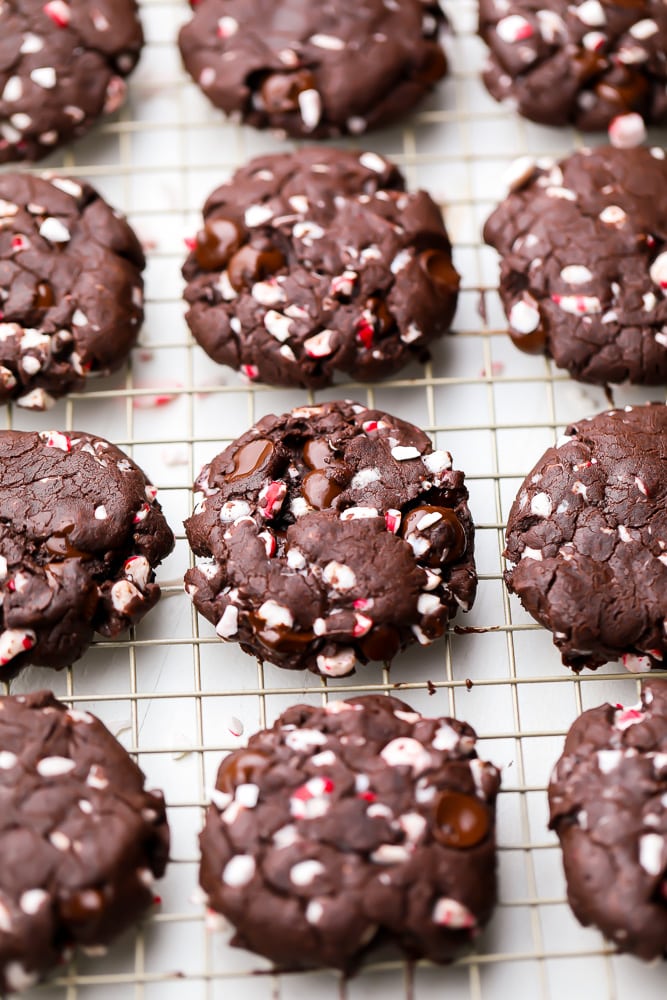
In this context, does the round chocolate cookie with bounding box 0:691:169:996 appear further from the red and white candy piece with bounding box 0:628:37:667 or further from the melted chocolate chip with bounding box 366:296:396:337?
the melted chocolate chip with bounding box 366:296:396:337

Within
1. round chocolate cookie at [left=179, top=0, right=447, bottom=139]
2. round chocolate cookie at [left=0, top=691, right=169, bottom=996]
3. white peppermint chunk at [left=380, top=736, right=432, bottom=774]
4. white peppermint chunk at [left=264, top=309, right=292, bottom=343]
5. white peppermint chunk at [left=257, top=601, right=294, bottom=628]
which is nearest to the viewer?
round chocolate cookie at [left=0, top=691, right=169, bottom=996]

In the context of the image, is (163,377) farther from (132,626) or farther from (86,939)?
(86,939)

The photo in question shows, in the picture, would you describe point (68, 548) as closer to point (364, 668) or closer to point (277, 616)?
point (277, 616)

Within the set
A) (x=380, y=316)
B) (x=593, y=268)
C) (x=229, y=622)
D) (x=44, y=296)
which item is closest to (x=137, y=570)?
(x=229, y=622)

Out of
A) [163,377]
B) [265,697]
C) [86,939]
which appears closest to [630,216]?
[163,377]

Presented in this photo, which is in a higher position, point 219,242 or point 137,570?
point 219,242

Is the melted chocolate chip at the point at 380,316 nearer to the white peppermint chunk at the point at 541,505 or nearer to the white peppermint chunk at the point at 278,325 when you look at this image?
the white peppermint chunk at the point at 278,325

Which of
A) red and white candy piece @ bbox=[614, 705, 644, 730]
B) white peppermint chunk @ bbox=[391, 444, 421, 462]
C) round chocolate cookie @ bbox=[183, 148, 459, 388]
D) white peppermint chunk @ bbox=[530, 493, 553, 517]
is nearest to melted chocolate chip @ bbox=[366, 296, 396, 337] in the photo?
round chocolate cookie @ bbox=[183, 148, 459, 388]

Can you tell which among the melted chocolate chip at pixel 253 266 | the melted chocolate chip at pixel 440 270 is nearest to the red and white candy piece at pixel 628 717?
the melted chocolate chip at pixel 440 270
